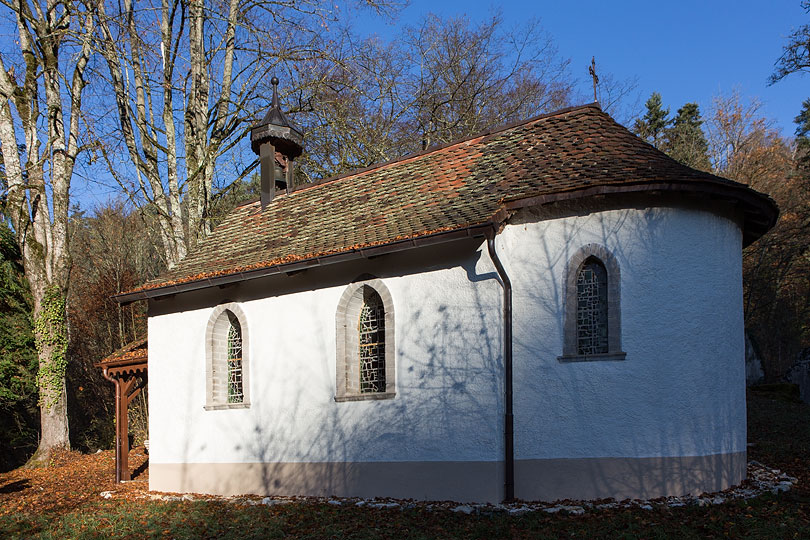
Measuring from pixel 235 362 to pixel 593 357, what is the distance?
289 inches

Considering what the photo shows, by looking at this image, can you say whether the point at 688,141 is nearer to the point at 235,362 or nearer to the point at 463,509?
the point at 235,362

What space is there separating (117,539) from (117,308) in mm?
18099

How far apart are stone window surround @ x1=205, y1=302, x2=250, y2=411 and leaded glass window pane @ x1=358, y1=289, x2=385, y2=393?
8.52 ft

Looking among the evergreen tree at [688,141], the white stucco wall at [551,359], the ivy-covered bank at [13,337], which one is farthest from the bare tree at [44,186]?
the evergreen tree at [688,141]

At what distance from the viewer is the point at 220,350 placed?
1424cm

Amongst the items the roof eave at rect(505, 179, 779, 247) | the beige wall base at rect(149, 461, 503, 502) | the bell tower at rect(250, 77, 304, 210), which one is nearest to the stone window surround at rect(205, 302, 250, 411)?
the beige wall base at rect(149, 461, 503, 502)

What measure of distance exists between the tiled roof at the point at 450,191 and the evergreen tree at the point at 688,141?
1623 centimetres

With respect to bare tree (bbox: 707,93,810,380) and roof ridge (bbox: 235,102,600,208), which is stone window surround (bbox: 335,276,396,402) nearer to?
roof ridge (bbox: 235,102,600,208)

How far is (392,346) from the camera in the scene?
11539mm

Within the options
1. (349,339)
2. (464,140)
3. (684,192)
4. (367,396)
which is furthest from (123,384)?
(684,192)

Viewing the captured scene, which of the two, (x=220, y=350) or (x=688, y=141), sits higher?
(x=688, y=141)

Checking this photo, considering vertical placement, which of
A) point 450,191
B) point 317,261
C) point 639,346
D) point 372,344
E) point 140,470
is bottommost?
point 140,470

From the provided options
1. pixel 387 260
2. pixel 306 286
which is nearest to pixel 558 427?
pixel 387 260

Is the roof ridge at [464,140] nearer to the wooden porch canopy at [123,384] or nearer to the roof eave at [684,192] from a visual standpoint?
the roof eave at [684,192]
